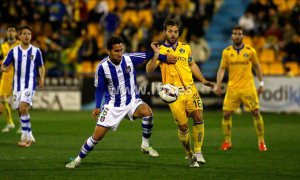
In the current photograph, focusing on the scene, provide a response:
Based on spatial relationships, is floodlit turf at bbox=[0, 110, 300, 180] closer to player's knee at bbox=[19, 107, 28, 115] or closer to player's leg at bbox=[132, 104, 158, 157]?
player's leg at bbox=[132, 104, 158, 157]

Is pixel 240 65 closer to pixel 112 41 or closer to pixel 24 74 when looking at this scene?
pixel 112 41

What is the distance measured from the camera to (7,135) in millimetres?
13844

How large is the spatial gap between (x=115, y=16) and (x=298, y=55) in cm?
773

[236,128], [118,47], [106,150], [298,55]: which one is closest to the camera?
[118,47]

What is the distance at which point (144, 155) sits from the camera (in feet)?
34.1

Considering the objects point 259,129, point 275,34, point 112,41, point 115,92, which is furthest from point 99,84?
point 275,34

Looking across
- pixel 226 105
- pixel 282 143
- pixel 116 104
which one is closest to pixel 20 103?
pixel 116 104

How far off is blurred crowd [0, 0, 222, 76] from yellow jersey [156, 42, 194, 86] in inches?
511

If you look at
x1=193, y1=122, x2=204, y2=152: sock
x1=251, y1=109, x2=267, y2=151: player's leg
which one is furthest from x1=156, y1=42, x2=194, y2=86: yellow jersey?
x1=251, y1=109, x2=267, y2=151: player's leg

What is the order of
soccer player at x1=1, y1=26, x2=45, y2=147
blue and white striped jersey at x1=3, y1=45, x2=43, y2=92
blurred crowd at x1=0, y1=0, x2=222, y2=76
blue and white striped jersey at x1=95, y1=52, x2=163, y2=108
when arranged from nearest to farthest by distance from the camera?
blue and white striped jersey at x1=95, y1=52, x2=163, y2=108
soccer player at x1=1, y1=26, x2=45, y2=147
blue and white striped jersey at x1=3, y1=45, x2=43, y2=92
blurred crowd at x1=0, y1=0, x2=222, y2=76

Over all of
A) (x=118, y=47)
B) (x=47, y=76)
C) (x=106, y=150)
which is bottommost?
(x=47, y=76)

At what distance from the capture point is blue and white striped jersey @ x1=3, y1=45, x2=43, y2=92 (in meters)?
11.8

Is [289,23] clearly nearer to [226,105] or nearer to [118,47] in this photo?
[226,105]

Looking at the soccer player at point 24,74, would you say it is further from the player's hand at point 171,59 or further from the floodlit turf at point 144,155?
the player's hand at point 171,59
